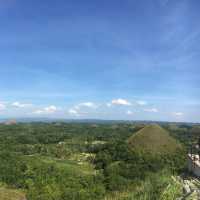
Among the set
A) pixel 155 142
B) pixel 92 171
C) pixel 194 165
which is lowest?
pixel 92 171

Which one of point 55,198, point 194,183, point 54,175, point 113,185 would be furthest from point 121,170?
point 194,183

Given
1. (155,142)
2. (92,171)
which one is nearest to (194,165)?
(92,171)

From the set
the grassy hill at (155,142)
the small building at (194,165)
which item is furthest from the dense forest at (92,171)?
the small building at (194,165)

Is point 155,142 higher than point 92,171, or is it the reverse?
point 155,142

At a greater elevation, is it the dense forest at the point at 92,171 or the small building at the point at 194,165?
the small building at the point at 194,165

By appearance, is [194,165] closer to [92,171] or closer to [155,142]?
[92,171]

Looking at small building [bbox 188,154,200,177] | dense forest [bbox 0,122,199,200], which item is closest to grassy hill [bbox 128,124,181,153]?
dense forest [bbox 0,122,199,200]

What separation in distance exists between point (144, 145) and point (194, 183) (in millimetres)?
36348

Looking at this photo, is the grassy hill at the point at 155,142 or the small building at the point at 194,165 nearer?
the small building at the point at 194,165

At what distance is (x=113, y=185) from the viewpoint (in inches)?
1366

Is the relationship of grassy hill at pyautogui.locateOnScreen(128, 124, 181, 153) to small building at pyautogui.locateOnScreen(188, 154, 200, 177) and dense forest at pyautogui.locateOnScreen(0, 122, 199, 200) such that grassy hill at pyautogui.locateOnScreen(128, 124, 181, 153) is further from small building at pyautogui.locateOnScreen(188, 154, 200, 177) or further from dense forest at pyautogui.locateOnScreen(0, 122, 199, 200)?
small building at pyautogui.locateOnScreen(188, 154, 200, 177)

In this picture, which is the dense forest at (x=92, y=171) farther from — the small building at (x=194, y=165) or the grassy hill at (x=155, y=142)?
the small building at (x=194, y=165)

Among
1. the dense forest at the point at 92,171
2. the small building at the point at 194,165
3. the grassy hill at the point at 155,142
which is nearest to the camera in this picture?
the small building at the point at 194,165

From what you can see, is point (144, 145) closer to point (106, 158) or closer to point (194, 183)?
point (106, 158)
